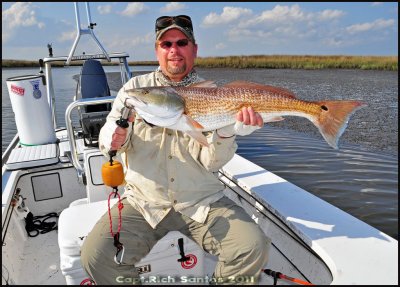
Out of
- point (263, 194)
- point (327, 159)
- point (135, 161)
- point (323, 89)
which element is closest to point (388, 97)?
point (323, 89)

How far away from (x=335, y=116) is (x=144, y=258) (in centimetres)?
197

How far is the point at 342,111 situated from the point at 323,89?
19.2 metres

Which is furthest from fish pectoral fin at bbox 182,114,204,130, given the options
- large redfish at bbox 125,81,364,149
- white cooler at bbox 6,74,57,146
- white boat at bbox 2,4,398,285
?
white cooler at bbox 6,74,57,146

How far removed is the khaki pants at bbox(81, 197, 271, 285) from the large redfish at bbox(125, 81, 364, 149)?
2.55ft

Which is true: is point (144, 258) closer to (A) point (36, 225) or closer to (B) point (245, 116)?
(B) point (245, 116)

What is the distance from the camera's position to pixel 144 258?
2.96 metres

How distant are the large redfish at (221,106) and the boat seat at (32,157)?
2742mm

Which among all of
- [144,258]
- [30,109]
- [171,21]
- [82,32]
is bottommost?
[144,258]

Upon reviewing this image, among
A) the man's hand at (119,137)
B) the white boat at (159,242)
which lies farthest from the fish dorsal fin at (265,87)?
the white boat at (159,242)

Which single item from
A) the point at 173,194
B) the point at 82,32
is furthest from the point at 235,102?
the point at 82,32

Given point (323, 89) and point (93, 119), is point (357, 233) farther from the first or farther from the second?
point (323, 89)

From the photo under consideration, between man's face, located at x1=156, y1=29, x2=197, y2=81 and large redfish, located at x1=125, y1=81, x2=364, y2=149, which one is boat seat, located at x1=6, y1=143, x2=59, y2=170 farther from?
large redfish, located at x1=125, y1=81, x2=364, y2=149

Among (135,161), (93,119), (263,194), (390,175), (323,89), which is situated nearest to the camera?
(135,161)

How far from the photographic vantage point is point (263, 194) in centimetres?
366
